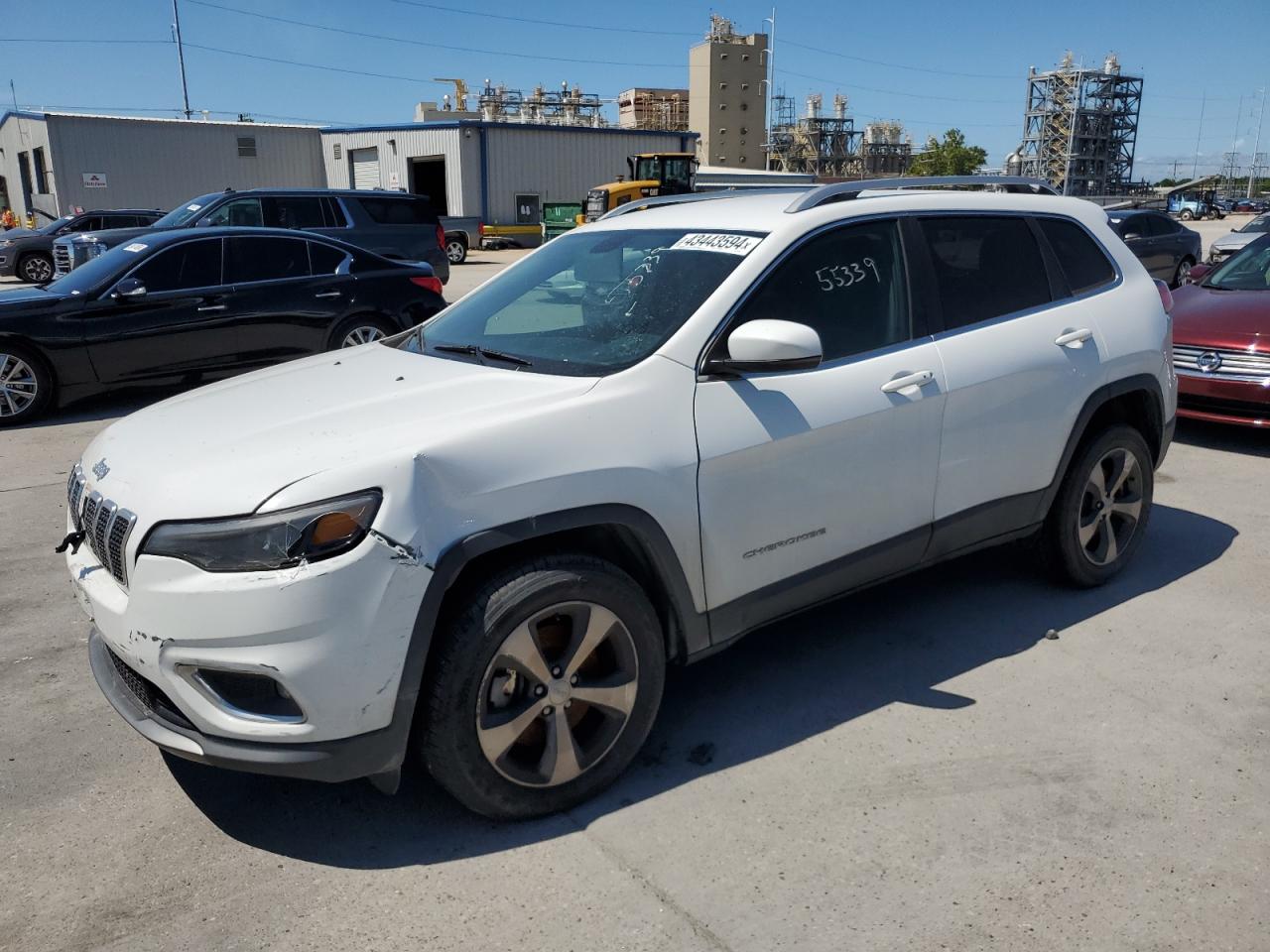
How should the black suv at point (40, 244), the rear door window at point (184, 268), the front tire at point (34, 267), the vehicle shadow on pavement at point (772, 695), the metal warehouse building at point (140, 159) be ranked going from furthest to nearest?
the metal warehouse building at point (140, 159)
the front tire at point (34, 267)
the black suv at point (40, 244)
the rear door window at point (184, 268)
the vehicle shadow on pavement at point (772, 695)

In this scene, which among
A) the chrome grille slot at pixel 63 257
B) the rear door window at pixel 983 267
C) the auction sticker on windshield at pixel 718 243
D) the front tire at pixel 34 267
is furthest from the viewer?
the front tire at pixel 34 267

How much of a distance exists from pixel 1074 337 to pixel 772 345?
1840mm

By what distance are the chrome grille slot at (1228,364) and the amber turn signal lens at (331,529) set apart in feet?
20.4

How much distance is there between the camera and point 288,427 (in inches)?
112

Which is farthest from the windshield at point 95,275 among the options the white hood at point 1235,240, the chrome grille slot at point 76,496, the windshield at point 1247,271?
the white hood at point 1235,240

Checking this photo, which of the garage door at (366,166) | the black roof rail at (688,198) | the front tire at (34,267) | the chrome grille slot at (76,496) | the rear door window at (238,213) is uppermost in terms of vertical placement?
the garage door at (366,166)

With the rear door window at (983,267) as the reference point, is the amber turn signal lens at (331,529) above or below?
below

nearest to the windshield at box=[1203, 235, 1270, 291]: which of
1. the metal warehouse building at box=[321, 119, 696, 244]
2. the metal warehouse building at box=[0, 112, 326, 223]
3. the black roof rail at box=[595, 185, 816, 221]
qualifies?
the black roof rail at box=[595, 185, 816, 221]

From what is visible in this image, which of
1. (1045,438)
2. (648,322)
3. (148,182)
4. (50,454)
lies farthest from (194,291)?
(148,182)

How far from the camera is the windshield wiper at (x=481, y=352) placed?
3.33 metres

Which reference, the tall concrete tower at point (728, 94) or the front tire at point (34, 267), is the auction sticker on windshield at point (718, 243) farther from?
the tall concrete tower at point (728, 94)

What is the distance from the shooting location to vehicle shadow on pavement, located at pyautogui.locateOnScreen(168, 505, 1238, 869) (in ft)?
9.59

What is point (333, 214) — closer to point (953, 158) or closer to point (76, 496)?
point (76, 496)

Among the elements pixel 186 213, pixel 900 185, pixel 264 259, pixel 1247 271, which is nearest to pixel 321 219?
pixel 186 213
